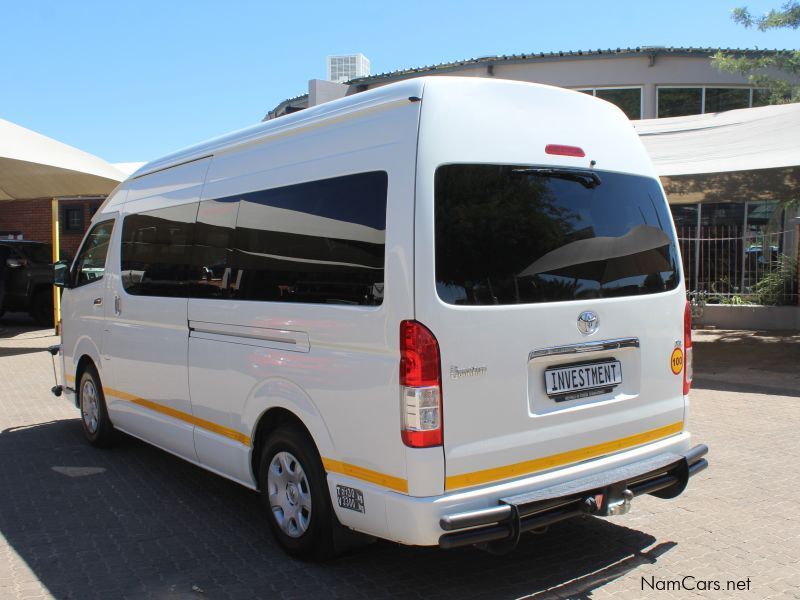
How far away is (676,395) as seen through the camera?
422 centimetres

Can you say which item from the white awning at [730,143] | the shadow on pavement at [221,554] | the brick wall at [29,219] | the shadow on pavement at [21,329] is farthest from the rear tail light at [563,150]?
the brick wall at [29,219]

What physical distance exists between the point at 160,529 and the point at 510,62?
54.4ft

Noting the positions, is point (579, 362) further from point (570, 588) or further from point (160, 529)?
point (160, 529)

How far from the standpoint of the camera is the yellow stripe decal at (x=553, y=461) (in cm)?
332

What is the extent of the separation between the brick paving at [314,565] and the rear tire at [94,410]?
0.15 metres

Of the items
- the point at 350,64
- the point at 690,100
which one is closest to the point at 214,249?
the point at 690,100

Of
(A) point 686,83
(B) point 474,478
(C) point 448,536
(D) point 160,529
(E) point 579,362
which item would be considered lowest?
(D) point 160,529

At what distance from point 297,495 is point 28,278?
1553 centimetres

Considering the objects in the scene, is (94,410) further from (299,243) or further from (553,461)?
(553,461)

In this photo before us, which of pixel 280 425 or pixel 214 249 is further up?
pixel 214 249

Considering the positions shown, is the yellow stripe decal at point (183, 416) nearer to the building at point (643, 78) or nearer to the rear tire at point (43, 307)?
the rear tire at point (43, 307)

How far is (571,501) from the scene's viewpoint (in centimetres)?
353

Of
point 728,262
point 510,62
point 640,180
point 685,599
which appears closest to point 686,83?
point 510,62

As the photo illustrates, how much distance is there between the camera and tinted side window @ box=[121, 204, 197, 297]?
510cm
